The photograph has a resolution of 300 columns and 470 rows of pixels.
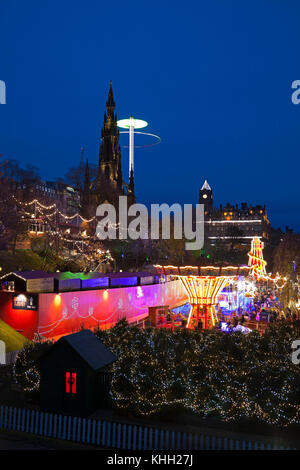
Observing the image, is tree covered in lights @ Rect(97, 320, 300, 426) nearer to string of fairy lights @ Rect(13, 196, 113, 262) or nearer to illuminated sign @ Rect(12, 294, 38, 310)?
illuminated sign @ Rect(12, 294, 38, 310)

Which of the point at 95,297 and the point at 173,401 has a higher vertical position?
the point at 95,297

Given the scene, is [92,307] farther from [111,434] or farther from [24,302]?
[111,434]

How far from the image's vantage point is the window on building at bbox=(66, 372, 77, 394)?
11.1 metres

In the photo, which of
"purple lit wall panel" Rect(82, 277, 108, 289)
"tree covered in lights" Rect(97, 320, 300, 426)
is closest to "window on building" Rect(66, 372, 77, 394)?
"tree covered in lights" Rect(97, 320, 300, 426)

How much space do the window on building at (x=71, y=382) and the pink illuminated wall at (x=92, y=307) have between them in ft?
33.3

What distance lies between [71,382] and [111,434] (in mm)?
2223

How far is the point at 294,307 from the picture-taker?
30.1 metres

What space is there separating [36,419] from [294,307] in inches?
983

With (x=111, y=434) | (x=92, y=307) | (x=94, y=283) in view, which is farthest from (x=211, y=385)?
(x=94, y=283)

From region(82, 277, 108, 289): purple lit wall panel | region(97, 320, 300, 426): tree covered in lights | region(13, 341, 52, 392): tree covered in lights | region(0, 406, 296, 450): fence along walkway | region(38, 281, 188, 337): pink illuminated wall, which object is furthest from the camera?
region(82, 277, 108, 289): purple lit wall panel

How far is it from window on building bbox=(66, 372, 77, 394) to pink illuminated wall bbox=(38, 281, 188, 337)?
33.3 ft
